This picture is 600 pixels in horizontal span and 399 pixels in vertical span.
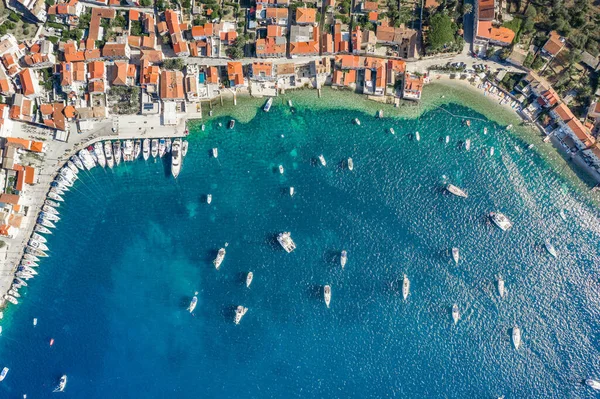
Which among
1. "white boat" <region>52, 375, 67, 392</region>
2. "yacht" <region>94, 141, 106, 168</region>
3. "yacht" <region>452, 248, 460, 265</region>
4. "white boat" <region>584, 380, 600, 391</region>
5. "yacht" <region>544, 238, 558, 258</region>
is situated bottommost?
"white boat" <region>52, 375, 67, 392</region>

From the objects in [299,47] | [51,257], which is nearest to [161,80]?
[299,47]

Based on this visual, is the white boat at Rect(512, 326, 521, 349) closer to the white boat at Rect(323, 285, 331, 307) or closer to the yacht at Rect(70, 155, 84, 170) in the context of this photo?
the white boat at Rect(323, 285, 331, 307)

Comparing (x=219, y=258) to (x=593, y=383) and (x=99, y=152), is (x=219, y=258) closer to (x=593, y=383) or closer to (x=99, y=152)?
(x=99, y=152)

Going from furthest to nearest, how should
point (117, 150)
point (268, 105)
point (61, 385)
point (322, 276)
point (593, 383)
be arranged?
point (268, 105) → point (117, 150) → point (322, 276) → point (61, 385) → point (593, 383)

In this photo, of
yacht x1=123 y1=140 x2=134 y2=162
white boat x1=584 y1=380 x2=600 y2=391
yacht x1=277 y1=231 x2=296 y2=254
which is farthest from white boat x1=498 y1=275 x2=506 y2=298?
yacht x1=123 y1=140 x2=134 y2=162

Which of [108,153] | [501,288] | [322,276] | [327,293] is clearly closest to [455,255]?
[501,288]

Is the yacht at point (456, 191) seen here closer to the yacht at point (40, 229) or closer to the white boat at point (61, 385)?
the yacht at point (40, 229)

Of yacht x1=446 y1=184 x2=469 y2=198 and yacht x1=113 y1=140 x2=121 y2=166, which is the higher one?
yacht x1=113 y1=140 x2=121 y2=166
